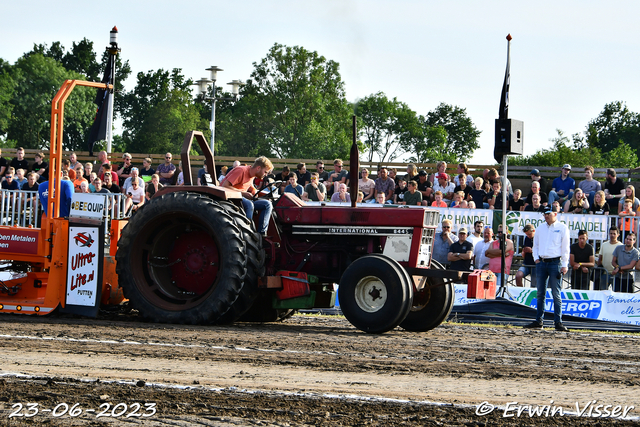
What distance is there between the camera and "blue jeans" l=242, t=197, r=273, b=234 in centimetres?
897

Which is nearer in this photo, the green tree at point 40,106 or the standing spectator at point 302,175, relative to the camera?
the standing spectator at point 302,175

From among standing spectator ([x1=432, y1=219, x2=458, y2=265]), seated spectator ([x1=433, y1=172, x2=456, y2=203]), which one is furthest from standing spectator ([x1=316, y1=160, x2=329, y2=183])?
standing spectator ([x1=432, y1=219, x2=458, y2=265])

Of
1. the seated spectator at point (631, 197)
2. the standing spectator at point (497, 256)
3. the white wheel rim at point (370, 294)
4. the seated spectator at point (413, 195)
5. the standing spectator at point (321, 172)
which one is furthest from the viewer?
the standing spectator at point (321, 172)

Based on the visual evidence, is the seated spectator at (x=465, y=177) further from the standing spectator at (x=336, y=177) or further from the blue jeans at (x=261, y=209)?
the blue jeans at (x=261, y=209)

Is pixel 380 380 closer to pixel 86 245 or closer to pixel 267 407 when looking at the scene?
pixel 267 407

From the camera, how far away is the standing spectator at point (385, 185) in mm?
17016

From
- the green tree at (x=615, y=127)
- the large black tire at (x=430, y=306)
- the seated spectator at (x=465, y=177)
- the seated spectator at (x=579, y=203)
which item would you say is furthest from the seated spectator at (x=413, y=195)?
the green tree at (x=615, y=127)

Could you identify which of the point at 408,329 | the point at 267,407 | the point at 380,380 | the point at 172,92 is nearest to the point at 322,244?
the point at 408,329

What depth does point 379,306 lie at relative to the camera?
853cm

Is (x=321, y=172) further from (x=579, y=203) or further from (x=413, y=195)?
(x=579, y=203)

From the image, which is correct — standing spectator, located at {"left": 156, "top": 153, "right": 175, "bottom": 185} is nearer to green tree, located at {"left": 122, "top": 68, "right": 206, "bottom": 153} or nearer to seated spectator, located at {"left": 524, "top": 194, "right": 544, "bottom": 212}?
seated spectator, located at {"left": 524, "top": 194, "right": 544, "bottom": 212}

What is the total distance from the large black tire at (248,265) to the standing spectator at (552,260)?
4.01 m

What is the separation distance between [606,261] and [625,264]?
307 mm

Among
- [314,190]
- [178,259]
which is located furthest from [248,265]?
[314,190]
